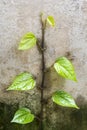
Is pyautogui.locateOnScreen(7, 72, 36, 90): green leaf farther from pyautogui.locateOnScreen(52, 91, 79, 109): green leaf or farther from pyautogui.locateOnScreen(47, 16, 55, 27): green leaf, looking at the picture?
pyautogui.locateOnScreen(47, 16, 55, 27): green leaf

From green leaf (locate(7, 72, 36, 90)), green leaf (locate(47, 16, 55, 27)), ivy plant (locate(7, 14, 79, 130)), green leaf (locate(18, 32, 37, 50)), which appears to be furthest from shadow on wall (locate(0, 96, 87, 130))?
green leaf (locate(47, 16, 55, 27))

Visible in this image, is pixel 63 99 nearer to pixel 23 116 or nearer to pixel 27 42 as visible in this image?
pixel 23 116

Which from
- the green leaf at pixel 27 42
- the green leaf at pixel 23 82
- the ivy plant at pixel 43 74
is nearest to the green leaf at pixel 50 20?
the ivy plant at pixel 43 74

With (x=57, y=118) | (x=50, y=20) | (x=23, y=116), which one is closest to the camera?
(x=50, y=20)

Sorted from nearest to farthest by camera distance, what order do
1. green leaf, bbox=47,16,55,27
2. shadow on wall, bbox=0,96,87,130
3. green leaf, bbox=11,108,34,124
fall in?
green leaf, bbox=47,16,55,27, green leaf, bbox=11,108,34,124, shadow on wall, bbox=0,96,87,130

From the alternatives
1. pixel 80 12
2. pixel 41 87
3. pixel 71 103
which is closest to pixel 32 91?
pixel 41 87

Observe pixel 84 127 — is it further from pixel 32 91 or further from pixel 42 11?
pixel 42 11

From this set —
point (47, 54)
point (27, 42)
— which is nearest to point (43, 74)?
point (47, 54)
